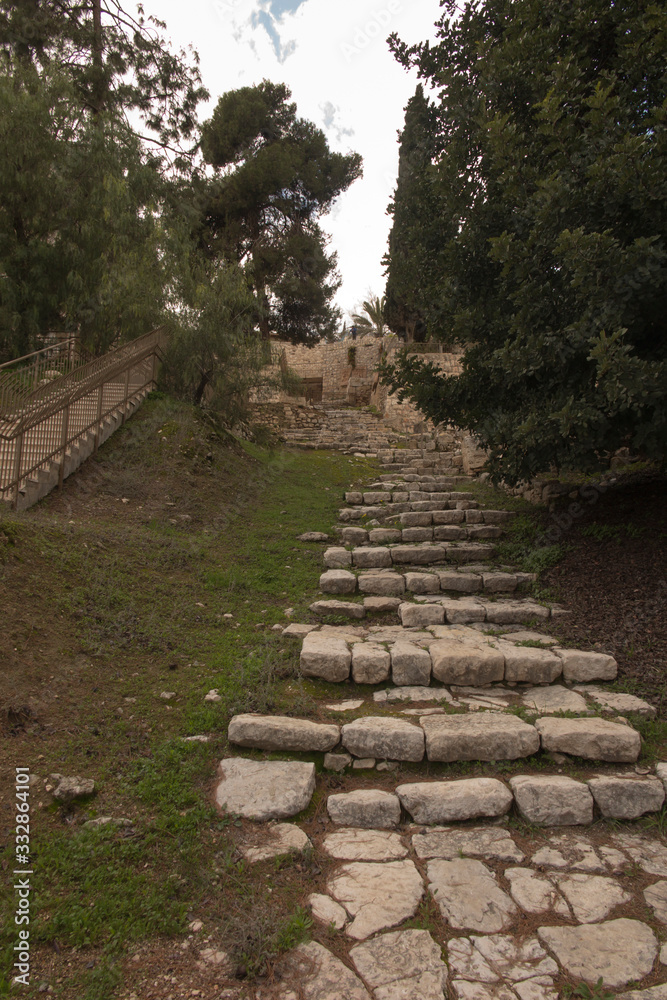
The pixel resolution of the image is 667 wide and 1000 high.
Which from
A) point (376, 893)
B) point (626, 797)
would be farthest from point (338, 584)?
point (376, 893)

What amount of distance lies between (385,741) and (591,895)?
4.15ft

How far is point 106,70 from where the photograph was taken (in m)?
13.9

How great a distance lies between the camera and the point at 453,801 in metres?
3.01

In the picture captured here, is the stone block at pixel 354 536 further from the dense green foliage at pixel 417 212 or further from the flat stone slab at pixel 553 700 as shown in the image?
the flat stone slab at pixel 553 700

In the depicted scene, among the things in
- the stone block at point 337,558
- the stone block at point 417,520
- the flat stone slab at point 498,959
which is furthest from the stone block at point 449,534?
the flat stone slab at point 498,959

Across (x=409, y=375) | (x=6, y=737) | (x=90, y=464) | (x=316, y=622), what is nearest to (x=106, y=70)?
(x=90, y=464)

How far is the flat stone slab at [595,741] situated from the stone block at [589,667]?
2.36 ft

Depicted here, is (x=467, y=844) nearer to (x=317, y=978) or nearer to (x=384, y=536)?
(x=317, y=978)

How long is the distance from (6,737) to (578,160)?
5696 mm

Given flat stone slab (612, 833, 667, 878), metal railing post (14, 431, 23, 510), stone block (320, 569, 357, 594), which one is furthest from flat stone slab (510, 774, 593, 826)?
metal railing post (14, 431, 23, 510)

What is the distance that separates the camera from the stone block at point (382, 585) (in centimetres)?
584

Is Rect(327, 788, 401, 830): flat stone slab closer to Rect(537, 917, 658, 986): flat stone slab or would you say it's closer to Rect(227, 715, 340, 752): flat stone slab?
Rect(227, 715, 340, 752): flat stone slab

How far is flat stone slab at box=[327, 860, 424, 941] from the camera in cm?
236

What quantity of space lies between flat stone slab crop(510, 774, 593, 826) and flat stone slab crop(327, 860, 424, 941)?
2.51 ft
